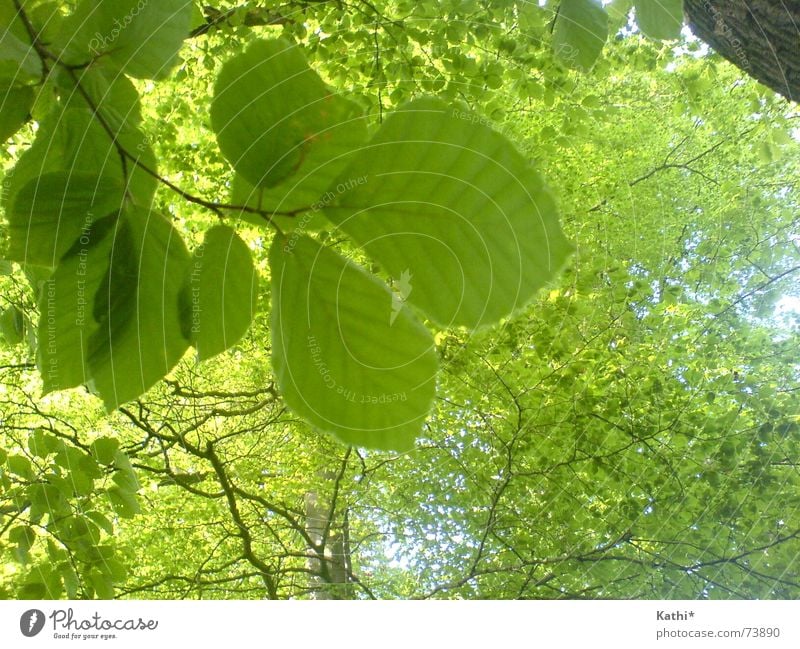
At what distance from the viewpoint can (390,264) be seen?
0.12 meters

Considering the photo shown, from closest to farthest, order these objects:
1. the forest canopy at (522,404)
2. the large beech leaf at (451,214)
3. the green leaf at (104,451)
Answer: the large beech leaf at (451,214)
the green leaf at (104,451)
the forest canopy at (522,404)

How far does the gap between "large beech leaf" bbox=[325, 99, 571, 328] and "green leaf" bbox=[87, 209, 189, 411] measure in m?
0.05

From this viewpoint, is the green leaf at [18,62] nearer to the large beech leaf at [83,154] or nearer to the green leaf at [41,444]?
the large beech leaf at [83,154]

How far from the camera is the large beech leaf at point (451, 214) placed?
0.12m

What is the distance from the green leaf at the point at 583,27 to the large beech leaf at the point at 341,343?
11 cm

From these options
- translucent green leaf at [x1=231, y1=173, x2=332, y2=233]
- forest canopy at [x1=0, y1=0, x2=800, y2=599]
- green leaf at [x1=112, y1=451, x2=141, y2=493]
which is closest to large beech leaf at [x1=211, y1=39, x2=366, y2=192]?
translucent green leaf at [x1=231, y1=173, x2=332, y2=233]

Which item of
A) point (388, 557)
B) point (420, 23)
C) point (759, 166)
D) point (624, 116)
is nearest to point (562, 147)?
point (624, 116)

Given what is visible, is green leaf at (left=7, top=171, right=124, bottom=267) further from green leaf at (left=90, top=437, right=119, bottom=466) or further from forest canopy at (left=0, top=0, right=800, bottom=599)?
green leaf at (left=90, top=437, right=119, bottom=466)

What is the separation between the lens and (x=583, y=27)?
18 cm

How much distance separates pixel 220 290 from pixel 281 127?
39 mm

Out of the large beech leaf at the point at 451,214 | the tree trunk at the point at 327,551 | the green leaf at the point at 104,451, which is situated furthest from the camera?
the tree trunk at the point at 327,551

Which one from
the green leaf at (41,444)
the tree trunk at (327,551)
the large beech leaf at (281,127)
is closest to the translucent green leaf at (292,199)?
the large beech leaf at (281,127)

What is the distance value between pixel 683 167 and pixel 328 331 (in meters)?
0.99

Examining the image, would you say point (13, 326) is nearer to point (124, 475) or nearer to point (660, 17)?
point (124, 475)
